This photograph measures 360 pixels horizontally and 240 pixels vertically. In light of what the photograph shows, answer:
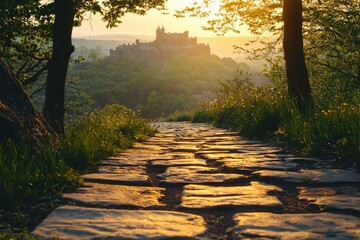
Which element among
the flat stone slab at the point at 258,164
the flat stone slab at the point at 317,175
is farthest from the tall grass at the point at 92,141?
the flat stone slab at the point at 317,175

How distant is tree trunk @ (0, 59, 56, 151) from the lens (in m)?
3.88

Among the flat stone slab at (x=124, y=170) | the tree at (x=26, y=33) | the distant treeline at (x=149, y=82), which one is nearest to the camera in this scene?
the flat stone slab at (x=124, y=170)

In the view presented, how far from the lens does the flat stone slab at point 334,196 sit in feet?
9.04

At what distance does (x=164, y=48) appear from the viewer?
424ft

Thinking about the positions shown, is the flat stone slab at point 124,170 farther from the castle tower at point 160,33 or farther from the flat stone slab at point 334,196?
the castle tower at point 160,33

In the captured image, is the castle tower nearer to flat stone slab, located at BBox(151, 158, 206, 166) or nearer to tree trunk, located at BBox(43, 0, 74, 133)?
tree trunk, located at BBox(43, 0, 74, 133)

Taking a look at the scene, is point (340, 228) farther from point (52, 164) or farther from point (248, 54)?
point (248, 54)

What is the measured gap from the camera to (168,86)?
80.1 metres

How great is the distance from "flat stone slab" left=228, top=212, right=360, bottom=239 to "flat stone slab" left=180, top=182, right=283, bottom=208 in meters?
0.26

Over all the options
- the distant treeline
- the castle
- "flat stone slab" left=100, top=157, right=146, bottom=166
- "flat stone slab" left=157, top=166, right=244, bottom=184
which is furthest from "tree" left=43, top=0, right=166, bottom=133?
the castle

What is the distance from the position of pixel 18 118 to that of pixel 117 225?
217 centimetres

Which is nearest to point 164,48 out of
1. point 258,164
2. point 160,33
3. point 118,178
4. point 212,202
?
point 160,33

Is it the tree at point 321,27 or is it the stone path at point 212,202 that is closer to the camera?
the stone path at point 212,202

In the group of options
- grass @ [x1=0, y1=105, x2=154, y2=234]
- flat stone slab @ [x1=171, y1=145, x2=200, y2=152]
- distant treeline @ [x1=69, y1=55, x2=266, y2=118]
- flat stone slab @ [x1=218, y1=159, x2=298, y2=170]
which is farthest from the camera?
distant treeline @ [x1=69, y1=55, x2=266, y2=118]
